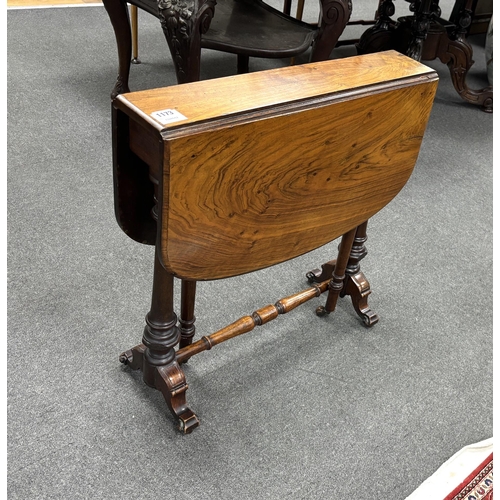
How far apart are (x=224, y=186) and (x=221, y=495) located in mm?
636

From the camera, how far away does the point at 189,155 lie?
3.26 ft

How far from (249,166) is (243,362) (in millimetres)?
636

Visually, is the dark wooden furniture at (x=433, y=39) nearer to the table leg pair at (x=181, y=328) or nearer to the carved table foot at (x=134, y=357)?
the table leg pair at (x=181, y=328)

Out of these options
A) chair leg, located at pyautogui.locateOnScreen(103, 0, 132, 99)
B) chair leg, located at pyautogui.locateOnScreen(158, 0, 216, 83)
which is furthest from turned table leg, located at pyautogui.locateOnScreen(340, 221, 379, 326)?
chair leg, located at pyautogui.locateOnScreen(103, 0, 132, 99)

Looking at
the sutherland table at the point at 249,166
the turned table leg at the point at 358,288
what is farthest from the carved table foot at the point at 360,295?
the sutherland table at the point at 249,166

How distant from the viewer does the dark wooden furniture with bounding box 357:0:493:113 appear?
274 cm

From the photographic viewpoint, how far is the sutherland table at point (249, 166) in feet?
3.37

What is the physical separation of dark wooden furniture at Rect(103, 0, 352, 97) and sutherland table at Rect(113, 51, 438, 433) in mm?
837

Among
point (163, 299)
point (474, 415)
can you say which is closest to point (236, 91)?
point (163, 299)

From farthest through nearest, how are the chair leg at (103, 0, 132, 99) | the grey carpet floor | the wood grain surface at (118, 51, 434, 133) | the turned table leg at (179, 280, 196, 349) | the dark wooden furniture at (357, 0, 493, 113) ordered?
the dark wooden furniture at (357, 0, 493, 113) → the chair leg at (103, 0, 132, 99) → the turned table leg at (179, 280, 196, 349) → the grey carpet floor → the wood grain surface at (118, 51, 434, 133)

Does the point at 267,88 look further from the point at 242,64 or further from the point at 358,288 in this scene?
the point at 242,64

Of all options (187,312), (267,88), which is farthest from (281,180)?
(187,312)

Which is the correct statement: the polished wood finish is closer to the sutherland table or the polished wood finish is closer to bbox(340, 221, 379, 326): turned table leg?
the sutherland table
